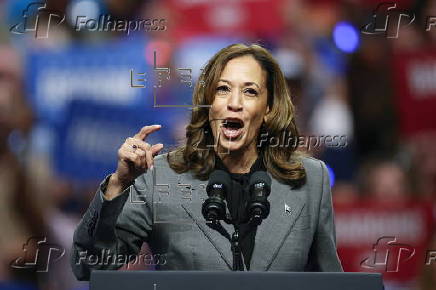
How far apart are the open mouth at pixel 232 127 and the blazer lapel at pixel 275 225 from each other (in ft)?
0.47

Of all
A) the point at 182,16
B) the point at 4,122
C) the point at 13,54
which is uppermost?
the point at 182,16

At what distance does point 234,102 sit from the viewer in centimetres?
231

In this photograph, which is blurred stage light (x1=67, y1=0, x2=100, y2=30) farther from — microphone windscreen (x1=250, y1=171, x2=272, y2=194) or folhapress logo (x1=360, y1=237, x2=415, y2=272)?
microphone windscreen (x1=250, y1=171, x2=272, y2=194)

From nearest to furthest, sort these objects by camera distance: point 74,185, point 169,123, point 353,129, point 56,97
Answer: point 169,123 < point 74,185 < point 56,97 < point 353,129

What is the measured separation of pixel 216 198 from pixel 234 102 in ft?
1.29

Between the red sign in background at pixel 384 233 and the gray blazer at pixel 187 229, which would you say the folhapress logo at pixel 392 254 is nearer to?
the red sign in background at pixel 384 233

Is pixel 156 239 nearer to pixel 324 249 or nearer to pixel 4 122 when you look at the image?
pixel 324 249

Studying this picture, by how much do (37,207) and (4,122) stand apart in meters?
0.50

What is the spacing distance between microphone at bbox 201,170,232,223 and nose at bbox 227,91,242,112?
0.93 ft

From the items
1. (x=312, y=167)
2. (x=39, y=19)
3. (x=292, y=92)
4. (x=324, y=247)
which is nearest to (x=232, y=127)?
(x=312, y=167)

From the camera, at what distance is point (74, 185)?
3.78 meters

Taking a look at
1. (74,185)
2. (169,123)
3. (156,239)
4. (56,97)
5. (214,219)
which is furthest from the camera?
(56,97)

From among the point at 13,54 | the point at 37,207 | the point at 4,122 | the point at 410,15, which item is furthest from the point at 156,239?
the point at 410,15

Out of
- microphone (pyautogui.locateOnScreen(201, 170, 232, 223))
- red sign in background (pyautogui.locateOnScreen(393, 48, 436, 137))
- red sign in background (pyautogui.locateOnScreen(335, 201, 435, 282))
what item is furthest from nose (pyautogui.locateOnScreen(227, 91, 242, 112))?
red sign in background (pyautogui.locateOnScreen(393, 48, 436, 137))
